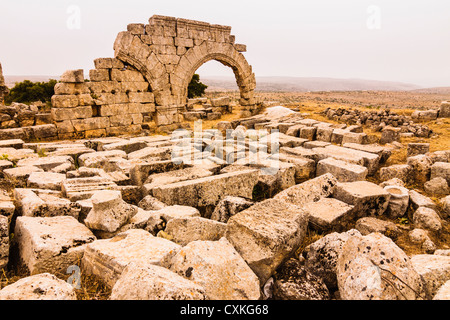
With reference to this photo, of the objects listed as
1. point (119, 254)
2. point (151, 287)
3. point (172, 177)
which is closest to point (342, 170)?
point (172, 177)

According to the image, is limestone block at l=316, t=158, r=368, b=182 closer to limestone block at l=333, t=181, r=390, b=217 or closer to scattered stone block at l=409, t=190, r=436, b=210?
limestone block at l=333, t=181, r=390, b=217

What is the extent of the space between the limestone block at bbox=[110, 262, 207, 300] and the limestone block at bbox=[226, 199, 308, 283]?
0.80m

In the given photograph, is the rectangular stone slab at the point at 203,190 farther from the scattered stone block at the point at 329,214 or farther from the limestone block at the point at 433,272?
the limestone block at the point at 433,272

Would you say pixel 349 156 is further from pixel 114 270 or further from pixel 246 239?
pixel 114 270

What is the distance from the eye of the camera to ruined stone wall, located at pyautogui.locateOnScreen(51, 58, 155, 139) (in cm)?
914

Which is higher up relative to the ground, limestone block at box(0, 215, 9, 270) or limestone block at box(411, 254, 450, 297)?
limestone block at box(0, 215, 9, 270)

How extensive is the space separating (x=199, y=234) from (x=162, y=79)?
30.4ft

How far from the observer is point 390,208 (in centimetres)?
453

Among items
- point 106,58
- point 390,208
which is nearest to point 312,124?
point 390,208

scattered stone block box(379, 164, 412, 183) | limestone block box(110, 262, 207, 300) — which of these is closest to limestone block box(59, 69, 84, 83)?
limestone block box(110, 262, 207, 300)

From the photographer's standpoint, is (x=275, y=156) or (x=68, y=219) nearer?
(x=68, y=219)

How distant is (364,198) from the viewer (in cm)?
422

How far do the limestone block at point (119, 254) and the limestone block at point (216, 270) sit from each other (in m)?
0.14
